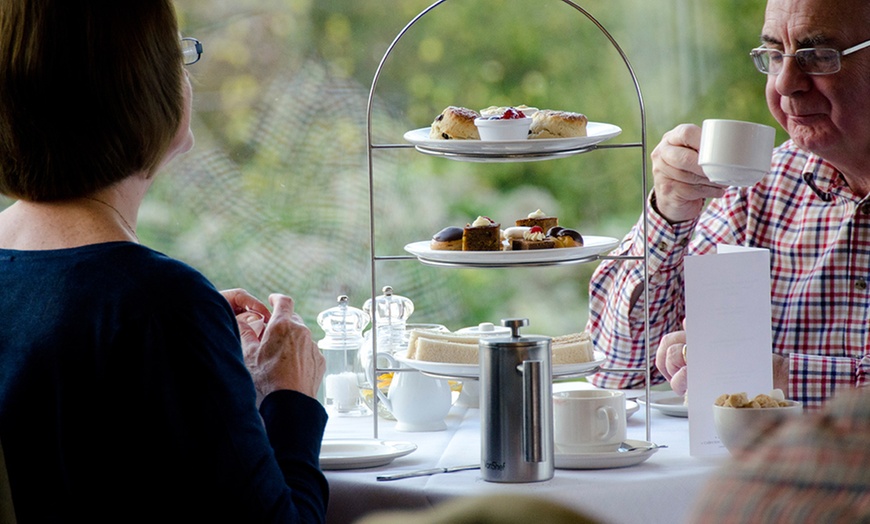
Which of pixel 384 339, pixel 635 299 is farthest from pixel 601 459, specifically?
pixel 635 299

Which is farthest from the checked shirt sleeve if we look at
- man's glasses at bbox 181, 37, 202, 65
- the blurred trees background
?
the blurred trees background

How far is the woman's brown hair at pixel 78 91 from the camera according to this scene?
1.17 m

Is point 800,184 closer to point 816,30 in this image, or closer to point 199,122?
point 816,30

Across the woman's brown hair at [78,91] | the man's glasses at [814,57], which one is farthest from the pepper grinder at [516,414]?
the man's glasses at [814,57]

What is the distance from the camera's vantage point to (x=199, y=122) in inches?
144

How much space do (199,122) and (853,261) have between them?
92.3 inches

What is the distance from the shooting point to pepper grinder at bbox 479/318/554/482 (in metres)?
1.37

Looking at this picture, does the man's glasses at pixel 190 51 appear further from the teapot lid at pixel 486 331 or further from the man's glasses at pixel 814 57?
the man's glasses at pixel 814 57

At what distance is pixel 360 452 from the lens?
151 cm

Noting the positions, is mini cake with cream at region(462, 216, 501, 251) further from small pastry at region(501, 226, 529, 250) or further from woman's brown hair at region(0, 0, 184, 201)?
woman's brown hair at region(0, 0, 184, 201)

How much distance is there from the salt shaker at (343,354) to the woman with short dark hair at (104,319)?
637mm

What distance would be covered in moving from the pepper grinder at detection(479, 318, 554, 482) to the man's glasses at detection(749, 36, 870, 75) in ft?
2.72

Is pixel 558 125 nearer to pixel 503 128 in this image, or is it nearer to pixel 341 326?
pixel 503 128

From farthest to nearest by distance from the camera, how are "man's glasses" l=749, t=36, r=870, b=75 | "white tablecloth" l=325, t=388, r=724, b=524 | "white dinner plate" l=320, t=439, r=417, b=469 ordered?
"man's glasses" l=749, t=36, r=870, b=75, "white dinner plate" l=320, t=439, r=417, b=469, "white tablecloth" l=325, t=388, r=724, b=524
